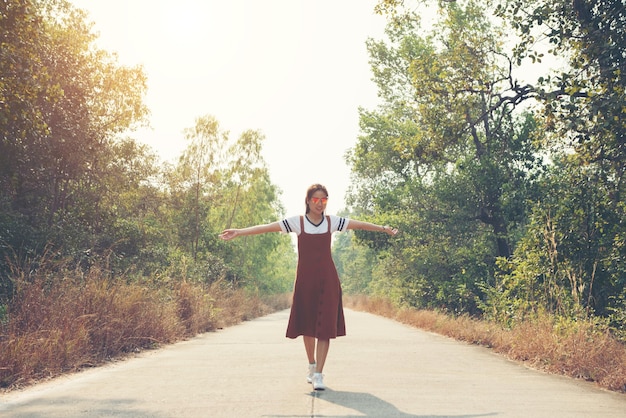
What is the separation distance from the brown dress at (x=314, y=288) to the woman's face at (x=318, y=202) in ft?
0.58

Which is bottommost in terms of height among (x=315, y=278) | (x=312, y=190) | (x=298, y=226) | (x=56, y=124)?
(x=315, y=278)

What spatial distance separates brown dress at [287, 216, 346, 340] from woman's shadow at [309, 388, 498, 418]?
0.63 m

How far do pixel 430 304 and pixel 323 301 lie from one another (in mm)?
24661

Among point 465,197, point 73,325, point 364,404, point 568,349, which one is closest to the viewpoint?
point 364,404

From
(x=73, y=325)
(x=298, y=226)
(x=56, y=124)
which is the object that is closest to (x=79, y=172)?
(x=56, y=124)

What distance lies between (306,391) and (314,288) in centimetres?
109

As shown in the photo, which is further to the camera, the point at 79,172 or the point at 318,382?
the point at 79,172

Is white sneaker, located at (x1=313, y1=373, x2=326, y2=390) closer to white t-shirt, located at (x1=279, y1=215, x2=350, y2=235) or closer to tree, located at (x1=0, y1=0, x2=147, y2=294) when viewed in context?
white t-shirt, located at (x1=279, y1=215, x2=350, y2=235)

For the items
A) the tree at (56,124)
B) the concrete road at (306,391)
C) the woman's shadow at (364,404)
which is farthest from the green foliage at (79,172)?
the woman's shadow at (364,404)

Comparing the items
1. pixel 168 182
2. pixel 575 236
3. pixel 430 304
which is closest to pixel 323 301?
pixel 575 236

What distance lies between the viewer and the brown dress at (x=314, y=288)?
7875mm

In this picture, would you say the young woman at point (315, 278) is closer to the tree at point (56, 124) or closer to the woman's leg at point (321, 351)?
the woman's leg at point (321, 351)

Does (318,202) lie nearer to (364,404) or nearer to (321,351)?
(321,351)

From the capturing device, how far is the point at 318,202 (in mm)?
7855
